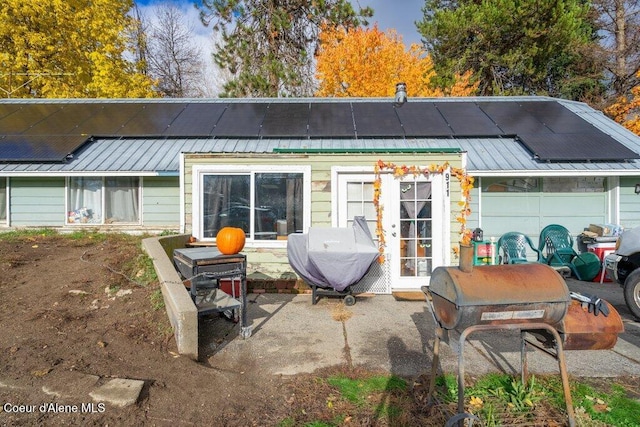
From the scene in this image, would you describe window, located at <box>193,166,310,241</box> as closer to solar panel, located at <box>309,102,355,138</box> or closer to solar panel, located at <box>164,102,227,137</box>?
solar panel, located at <box>309,102,355,138</box>

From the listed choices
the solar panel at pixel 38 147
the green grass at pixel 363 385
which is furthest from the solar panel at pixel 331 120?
the green grass at pixel 363 385

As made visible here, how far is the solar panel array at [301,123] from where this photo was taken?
8.94 metres

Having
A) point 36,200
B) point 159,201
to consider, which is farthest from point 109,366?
point 36,200

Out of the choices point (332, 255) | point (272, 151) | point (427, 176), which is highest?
point (272, 151)

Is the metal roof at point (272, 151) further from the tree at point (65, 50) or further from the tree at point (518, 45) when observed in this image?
the tree at point (518, 45)

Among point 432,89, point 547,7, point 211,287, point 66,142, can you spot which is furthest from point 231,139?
point 547,7

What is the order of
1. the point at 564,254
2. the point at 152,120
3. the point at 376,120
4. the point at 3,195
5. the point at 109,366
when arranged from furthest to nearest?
the point at 152,120
the point at 376,120
the point at 3,195
the point at 564,254
the point at 109,366

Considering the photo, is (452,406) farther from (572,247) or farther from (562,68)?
(562,68)

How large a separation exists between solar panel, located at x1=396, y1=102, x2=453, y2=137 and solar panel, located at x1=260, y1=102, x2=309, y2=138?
8.17ft

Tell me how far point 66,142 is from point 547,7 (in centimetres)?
1882

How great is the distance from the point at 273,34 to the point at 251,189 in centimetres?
1245

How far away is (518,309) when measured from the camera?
2850mm

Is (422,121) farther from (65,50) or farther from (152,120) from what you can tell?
(65,50)

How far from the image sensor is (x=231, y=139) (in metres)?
9.31
